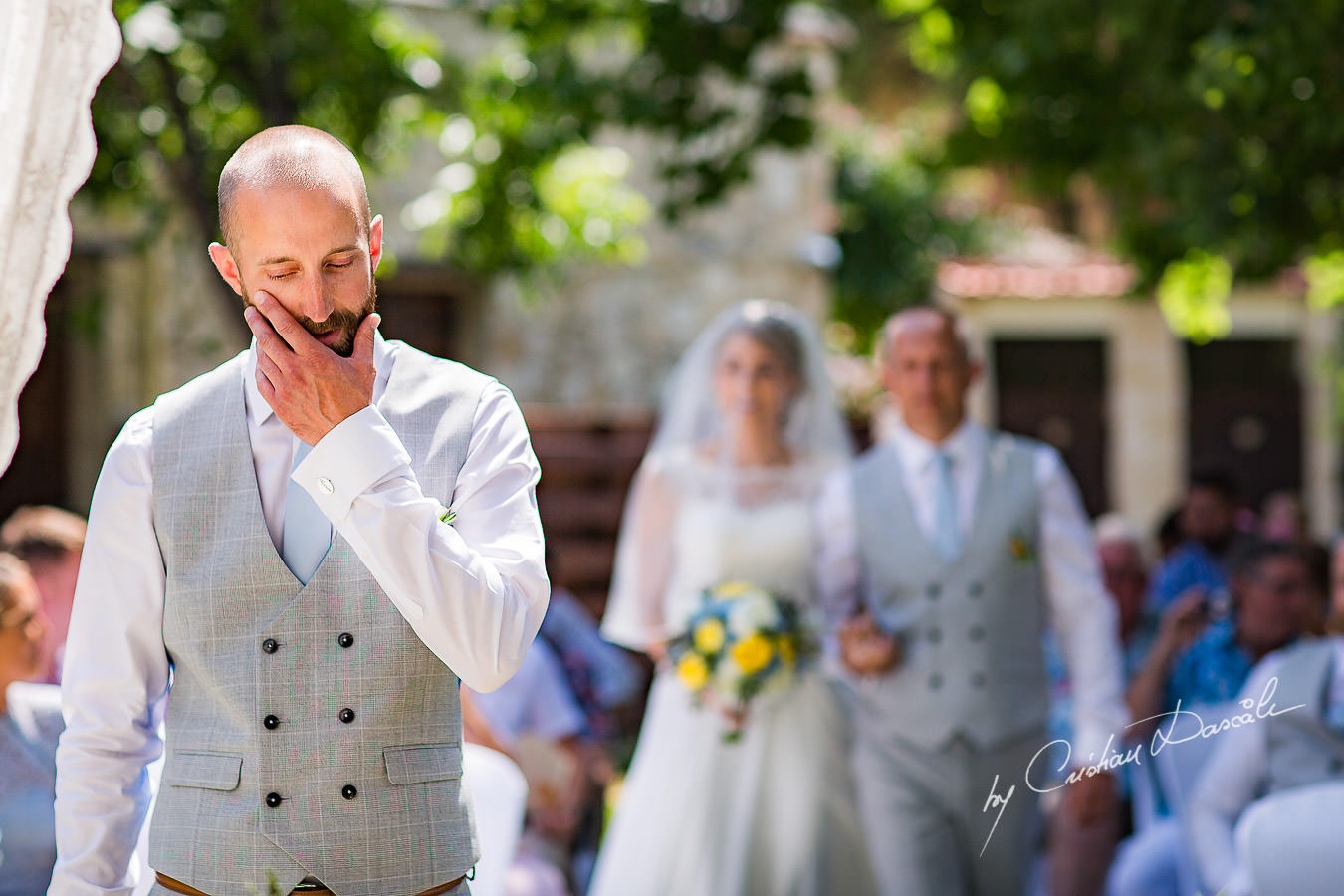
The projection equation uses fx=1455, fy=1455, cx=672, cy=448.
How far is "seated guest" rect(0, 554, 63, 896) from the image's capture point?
336cm

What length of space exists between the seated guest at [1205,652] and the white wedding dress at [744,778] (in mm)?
943

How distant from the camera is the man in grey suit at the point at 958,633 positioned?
4020mm

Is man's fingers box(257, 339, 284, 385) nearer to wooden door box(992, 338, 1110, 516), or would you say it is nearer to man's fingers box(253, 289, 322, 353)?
man's fingers box(253, 289, 322, 353)

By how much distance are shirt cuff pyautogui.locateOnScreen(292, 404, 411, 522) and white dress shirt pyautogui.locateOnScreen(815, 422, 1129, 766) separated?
262cm

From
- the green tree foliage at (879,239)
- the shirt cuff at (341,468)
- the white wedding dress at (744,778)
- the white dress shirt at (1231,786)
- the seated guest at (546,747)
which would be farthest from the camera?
the green tree foliage at (879,239)

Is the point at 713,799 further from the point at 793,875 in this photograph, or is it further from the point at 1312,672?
the point at 1312,672

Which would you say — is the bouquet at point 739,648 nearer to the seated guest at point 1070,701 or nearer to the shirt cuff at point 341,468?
the seated guest at point 1070,701

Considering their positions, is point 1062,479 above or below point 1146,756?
above

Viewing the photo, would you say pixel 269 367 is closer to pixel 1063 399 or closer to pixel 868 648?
pixel 868 648

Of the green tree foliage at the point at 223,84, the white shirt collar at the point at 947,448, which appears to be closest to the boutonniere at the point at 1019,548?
the white shirt collar at the point at 947,448

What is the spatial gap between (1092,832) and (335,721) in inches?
123

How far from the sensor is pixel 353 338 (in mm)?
1988

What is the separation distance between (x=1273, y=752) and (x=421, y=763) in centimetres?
246

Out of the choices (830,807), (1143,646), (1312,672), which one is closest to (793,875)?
(830,807)
